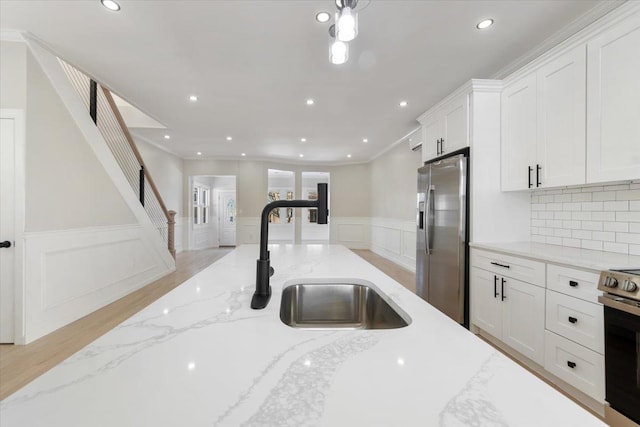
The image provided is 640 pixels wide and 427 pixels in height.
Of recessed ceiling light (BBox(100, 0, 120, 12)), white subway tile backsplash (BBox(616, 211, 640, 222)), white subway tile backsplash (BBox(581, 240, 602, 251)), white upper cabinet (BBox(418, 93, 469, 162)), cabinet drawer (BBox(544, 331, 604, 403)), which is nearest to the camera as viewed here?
cabinet drawer (BBox(544, 331, 604, 403))

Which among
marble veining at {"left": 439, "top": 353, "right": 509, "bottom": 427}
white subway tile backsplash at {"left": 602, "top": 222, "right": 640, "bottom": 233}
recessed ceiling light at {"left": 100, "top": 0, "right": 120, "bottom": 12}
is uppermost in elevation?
recessed ceiling light at {"left": 100, "top": 0, "right": 120, "bottom": 12}

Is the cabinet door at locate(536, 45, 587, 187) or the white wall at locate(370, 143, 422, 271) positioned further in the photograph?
the white wall at locate(370, 143, 422, 271)

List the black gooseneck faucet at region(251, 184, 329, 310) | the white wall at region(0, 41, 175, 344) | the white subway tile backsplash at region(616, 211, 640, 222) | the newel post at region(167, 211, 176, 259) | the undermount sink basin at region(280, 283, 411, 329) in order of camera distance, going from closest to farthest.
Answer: the black gooseneck faucet at region(251, 184, 329, 310)
the undermount sink basin at region(280, 283, 411, 329)
the white subway tile backsplash at region(616, 211, 640, 222)
the white wall at region(0, 41, 175, 344)
the newel post at region(167, 211, 176, 259)

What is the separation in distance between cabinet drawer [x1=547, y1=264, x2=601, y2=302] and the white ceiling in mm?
1779

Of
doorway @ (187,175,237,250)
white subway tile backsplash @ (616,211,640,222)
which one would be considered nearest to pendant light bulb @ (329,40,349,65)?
white subway tile backsplash @ (616,211,640,222)

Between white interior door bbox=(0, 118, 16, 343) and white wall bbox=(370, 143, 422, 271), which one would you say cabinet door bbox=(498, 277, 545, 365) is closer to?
white wall bbox=(370, 143, 422, 271)

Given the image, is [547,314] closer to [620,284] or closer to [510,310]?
[510,310]

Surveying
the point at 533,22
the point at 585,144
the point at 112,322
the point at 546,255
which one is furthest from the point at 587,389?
the point at 112,322

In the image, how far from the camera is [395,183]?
5945 mm

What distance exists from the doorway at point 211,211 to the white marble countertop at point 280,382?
744 cm

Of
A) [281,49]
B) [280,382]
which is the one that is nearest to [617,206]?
[280,382]

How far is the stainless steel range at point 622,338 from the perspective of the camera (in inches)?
51.9

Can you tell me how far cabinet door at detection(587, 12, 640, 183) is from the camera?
5.19 feet

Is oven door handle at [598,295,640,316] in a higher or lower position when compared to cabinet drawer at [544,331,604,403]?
higher
